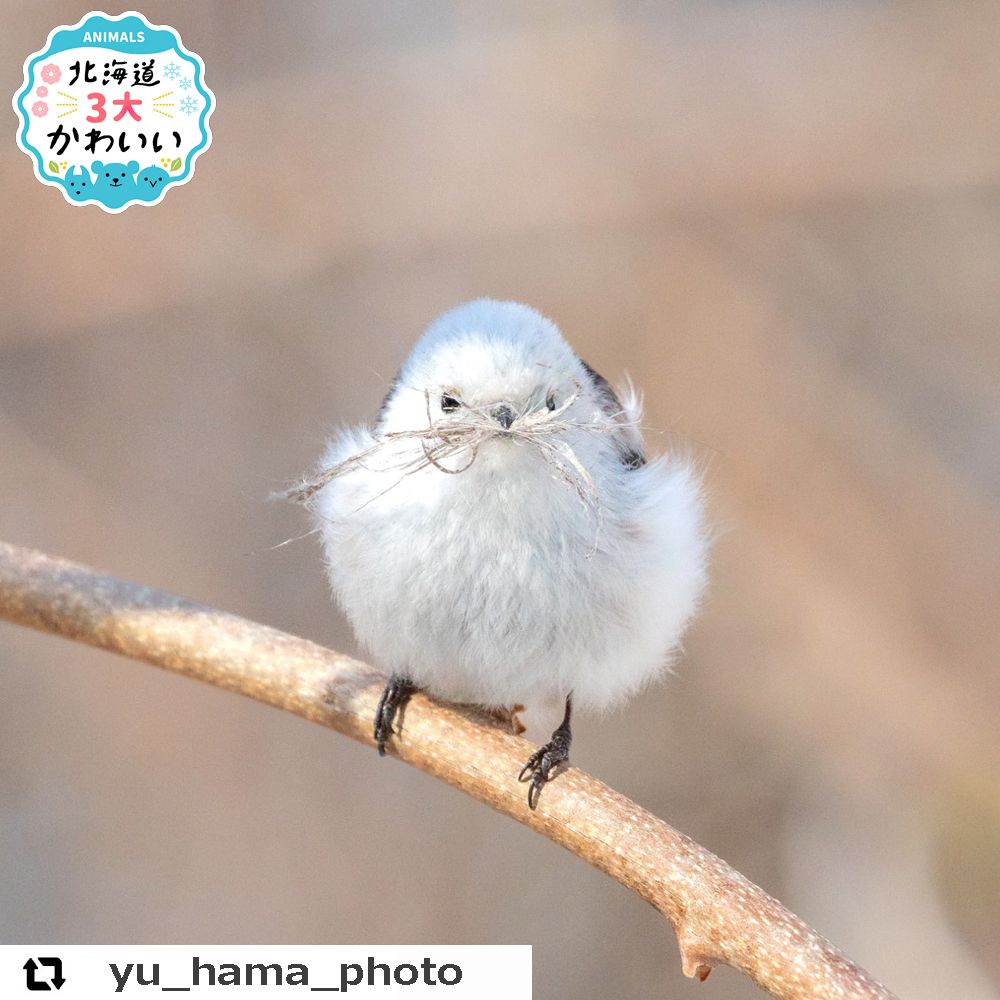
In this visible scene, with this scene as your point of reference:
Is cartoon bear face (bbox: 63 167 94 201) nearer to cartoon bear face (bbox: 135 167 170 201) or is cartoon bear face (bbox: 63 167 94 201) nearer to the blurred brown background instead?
cartoon bear face (bbox: 135 167 170 201)

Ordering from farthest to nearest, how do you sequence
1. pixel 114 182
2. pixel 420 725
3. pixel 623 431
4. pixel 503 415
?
pixel 114 182 → pixel 623 431 → pixel 420 725 → pixel 503 415

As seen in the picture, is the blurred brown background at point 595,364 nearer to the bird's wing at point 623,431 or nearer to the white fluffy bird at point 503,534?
the bird's wing at point 623,431

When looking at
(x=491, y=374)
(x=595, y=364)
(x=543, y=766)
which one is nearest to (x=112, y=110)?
(x=491, y=374)

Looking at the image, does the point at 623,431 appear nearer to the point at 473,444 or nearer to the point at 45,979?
the point at 473,444

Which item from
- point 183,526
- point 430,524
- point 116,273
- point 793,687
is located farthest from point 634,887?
point 116,273

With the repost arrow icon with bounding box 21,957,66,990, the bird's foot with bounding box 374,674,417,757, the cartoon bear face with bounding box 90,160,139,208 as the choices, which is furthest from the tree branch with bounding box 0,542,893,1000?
the cartoon bear face with bounding box 90,160,139,208

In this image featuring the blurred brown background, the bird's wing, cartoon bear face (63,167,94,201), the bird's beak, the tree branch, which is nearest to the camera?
the tree branch
